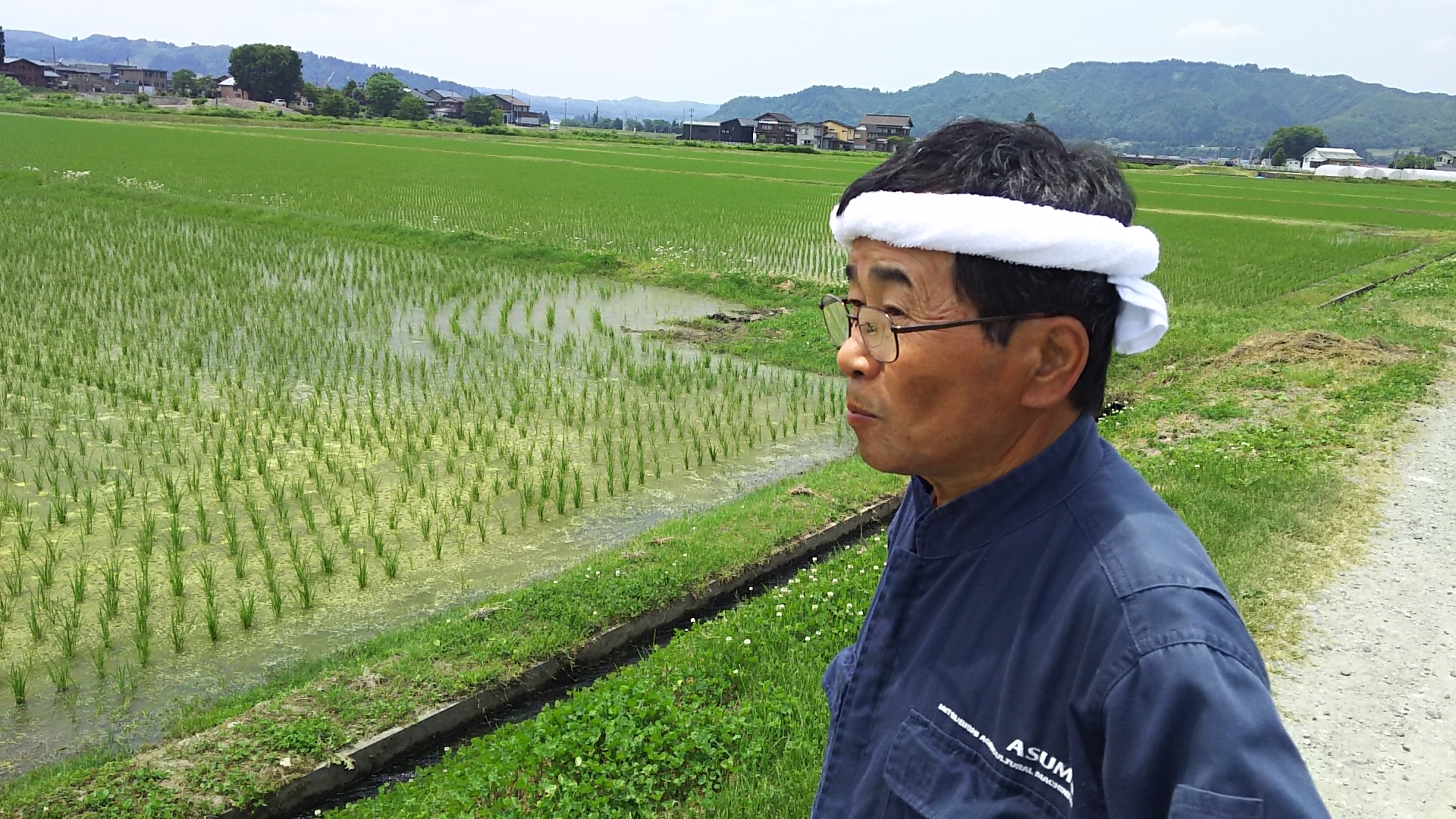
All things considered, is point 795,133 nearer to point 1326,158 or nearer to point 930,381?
point 1326,158

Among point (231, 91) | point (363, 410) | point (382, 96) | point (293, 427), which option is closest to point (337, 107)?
point (382, 96)

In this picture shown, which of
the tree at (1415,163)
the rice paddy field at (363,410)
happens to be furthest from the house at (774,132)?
the rice paddy field at (363,410)

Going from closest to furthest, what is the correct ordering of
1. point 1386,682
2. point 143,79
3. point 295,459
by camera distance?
point 1386,682 → point 295,459 → point 143,79

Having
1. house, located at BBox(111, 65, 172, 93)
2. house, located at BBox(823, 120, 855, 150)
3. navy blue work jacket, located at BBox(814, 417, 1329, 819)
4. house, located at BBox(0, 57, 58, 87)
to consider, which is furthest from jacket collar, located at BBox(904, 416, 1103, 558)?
house, located at BBox(111, 65, 172, 93)

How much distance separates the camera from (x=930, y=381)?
1212mm

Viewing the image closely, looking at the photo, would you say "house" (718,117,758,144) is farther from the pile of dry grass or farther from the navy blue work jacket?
the navy blue work jacket

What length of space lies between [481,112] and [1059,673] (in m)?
85.7

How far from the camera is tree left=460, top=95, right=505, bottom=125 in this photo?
8056cm

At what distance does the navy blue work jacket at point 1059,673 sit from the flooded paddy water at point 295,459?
3.42 metres

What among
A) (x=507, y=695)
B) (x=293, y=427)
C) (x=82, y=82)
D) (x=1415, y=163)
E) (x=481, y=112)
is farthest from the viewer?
(x=82, y=82)

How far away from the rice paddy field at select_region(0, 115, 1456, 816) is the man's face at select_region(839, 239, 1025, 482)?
2.81 meters

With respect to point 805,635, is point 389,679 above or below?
below

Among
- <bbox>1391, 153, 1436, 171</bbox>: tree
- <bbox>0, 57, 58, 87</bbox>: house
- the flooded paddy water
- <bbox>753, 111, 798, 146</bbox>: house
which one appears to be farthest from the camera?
<bbox>0, 57, 58, 87</bbox>: house

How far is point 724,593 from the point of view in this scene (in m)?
4.88
